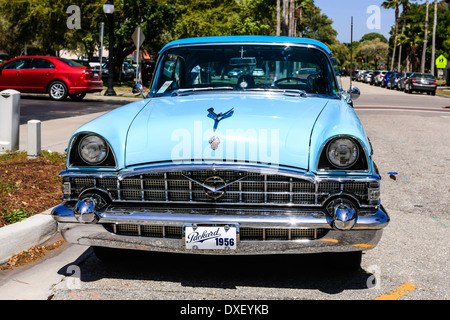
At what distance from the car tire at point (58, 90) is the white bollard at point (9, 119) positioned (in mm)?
12140

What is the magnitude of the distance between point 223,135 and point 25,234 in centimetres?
205

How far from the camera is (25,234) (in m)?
4.82

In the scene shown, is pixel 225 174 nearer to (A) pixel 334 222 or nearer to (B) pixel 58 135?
(A) pixel 334 222

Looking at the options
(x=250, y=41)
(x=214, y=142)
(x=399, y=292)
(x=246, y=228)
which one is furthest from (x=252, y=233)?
(x=250, y=41)

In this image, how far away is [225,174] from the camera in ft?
12.3

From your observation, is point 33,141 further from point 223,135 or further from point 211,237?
point 211,237

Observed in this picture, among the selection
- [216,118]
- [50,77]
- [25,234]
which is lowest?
[25,234]

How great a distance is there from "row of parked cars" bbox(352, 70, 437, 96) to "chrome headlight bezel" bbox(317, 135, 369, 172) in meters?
37.2

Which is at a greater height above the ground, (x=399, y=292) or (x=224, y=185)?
(x=224, y=185)

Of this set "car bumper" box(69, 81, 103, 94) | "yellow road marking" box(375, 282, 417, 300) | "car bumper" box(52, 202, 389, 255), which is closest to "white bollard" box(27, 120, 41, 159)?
"car bumper" box(52, 202, 389, 255)

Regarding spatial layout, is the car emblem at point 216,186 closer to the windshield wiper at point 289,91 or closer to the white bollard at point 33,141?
the windshield wiper at point 289,91

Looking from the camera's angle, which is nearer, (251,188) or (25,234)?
(251,188)

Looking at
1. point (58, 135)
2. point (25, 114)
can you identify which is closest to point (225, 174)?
point (58, 135)

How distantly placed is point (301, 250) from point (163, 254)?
140cm
